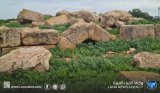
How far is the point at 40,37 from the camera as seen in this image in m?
22.2

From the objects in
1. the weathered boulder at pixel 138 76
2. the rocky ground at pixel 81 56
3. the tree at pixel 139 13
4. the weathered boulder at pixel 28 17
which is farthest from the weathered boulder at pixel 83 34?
the tree at pixel 139 13

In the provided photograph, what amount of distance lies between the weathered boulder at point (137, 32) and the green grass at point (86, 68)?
1474 millimetres

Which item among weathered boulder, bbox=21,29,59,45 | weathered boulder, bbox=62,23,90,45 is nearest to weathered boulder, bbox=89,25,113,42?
weathered boulder, bbox=62,23,90,45

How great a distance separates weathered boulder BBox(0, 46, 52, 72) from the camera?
17.5 m

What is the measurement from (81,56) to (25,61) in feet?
11.8

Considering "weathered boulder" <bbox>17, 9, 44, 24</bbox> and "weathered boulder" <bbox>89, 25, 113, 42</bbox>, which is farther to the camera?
"weathered boulder" <bbox>17, 9, 44, 24</bbox>

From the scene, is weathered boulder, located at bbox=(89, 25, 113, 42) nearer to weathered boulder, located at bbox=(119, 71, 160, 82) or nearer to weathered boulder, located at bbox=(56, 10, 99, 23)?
weathered boulder, located at bbox=(119, 71, 160, 82)

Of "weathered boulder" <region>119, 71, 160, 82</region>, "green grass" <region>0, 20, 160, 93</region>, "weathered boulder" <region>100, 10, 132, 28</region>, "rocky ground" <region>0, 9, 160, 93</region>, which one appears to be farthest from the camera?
"weathered boulder" <region>100, 10, 132, 28</region>

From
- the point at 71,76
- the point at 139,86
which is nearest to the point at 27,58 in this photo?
the point at 71,76

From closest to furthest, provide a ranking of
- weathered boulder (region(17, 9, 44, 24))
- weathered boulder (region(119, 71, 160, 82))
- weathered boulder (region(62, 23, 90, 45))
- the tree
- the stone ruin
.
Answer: weathered boulder (region(119, 71, 160, 82))
the stone ruin
weathered boulder (region(62, 23, 90, 45))
weathered boulder (region(17, 9, 44, 24))
the tree

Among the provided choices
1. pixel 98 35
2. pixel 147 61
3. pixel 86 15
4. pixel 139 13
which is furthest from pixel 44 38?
pixel 139 13

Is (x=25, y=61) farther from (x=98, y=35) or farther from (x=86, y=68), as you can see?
(x=98, y=35)

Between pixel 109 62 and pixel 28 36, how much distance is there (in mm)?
5001

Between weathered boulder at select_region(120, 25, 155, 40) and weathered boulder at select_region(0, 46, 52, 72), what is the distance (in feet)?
26.7
